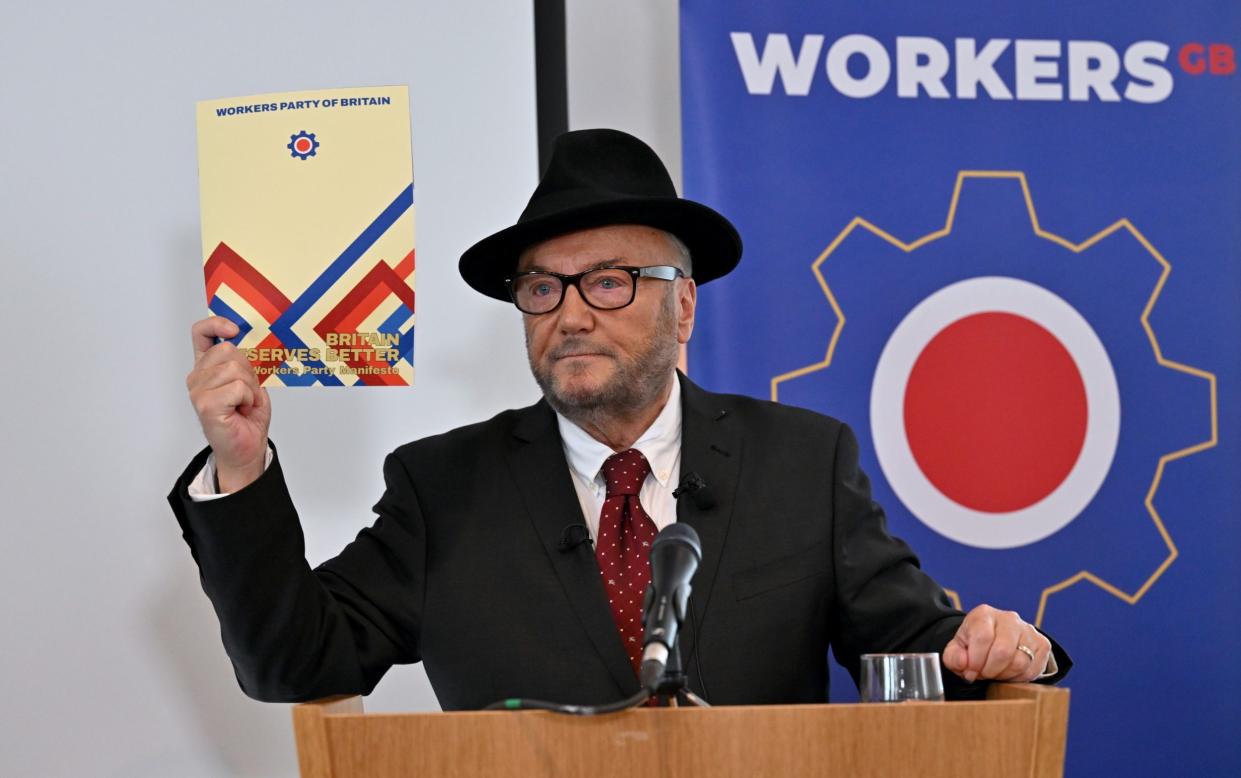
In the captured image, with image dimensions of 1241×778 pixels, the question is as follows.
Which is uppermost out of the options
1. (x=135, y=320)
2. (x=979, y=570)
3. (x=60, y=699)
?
(x=135, y=320)

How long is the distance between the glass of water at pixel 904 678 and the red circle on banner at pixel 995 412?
138 centimetres

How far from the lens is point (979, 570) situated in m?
2.81

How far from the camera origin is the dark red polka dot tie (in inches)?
79.4

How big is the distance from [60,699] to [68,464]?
50 cm

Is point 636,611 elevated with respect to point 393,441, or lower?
lower

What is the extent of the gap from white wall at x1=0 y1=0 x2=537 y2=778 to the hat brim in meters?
0.42

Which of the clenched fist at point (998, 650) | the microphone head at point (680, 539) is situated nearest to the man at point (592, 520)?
the clenched fist at point (998, 650)

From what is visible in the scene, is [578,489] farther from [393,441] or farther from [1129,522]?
[1129,522]

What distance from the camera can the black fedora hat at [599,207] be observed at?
2.12 metres

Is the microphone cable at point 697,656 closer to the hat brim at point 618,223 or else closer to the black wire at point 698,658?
the black wire at point 698,658

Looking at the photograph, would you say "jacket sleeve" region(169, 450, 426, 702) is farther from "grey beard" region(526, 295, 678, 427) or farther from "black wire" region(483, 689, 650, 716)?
"black wire" region(483, 689, 650, 716)

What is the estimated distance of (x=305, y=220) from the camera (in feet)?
6.49

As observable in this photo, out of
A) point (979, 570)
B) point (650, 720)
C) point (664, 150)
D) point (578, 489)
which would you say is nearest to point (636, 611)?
point (578, 489)

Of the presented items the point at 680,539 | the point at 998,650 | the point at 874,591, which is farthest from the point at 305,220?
→ the point at 998,650
